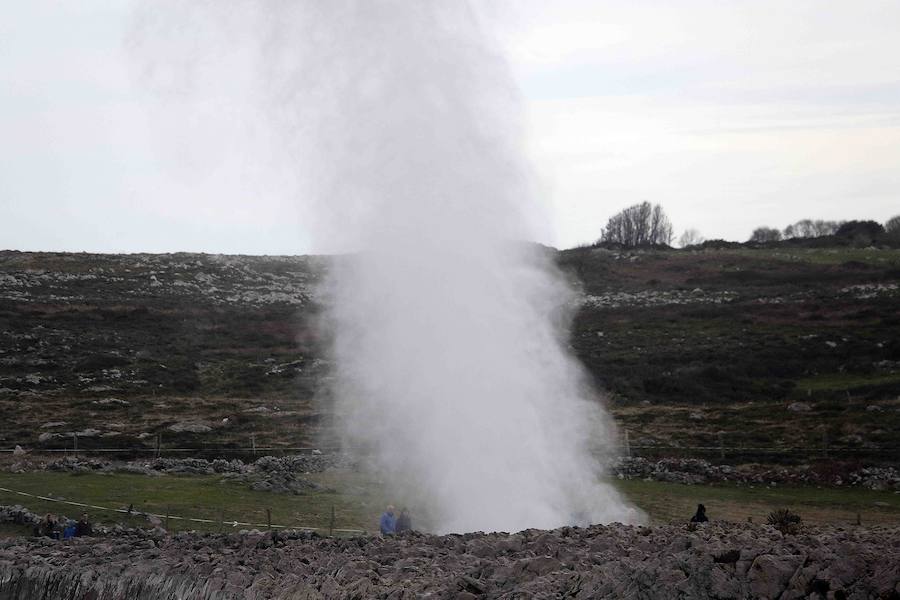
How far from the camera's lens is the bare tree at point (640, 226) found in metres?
156

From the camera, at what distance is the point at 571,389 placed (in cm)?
2711

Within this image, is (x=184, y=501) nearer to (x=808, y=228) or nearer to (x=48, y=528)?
(x=48, y=528)

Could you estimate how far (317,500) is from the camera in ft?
98.3

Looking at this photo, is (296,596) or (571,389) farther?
(571,389)

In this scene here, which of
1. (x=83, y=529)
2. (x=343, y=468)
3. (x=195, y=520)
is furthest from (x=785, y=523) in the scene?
(x=343, y=468)

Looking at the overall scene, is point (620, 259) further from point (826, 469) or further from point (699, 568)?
point (699, 568)

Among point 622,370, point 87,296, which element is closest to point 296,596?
point 622,370

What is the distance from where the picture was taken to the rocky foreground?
32.8ft

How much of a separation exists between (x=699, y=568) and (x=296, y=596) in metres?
5.24

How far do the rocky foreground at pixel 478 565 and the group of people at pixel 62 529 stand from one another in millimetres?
1992

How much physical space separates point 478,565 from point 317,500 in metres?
17.3

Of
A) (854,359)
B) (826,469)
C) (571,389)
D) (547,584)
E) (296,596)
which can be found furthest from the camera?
(854,359)

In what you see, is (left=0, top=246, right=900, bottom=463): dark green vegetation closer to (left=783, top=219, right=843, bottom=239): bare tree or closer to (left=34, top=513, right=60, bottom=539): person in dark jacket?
(left=34, top=513, right=60, bottom=539): person in dark jacket

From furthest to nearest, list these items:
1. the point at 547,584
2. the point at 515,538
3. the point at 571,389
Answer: the point at 571,389, the point at 515,538, the point at 547,584
